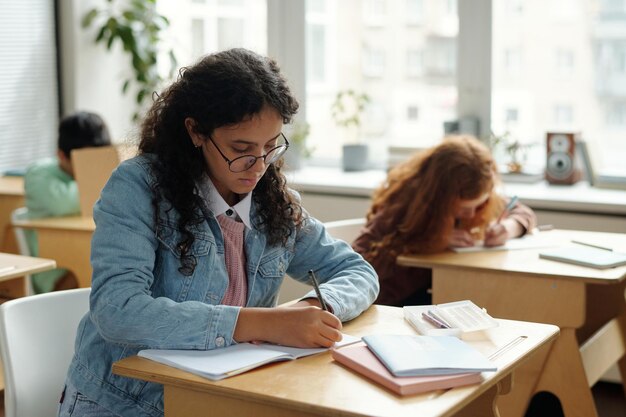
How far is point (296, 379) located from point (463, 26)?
10.3 ft

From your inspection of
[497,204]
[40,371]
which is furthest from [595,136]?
[40,371]

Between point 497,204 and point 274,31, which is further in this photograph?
point 274,31

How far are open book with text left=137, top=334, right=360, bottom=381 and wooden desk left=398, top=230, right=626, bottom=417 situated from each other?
47.7 inches

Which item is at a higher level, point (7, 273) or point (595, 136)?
point (595, 136)

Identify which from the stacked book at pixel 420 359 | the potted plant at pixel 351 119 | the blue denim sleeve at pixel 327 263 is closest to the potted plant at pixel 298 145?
the potted plant at pixel 351 119

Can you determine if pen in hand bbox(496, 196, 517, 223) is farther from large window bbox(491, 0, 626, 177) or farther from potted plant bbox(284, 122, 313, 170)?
potted plant bbox(284, 122, 313, 170)

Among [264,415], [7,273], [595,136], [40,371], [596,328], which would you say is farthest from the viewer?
[595,136]

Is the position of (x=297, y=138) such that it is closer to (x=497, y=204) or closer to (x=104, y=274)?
(x=497, y=204)

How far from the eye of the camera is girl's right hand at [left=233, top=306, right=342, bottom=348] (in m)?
1.83

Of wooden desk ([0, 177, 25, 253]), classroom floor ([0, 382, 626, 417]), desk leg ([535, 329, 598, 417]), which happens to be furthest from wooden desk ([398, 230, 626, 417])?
wooden desk ([0, 177, 25, 253])

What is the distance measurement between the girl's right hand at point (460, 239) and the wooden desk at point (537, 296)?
0.32 feet

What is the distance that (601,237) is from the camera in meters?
3.40

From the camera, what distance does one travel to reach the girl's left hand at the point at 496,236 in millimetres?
3232

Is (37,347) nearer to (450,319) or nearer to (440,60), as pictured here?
(450,319)
